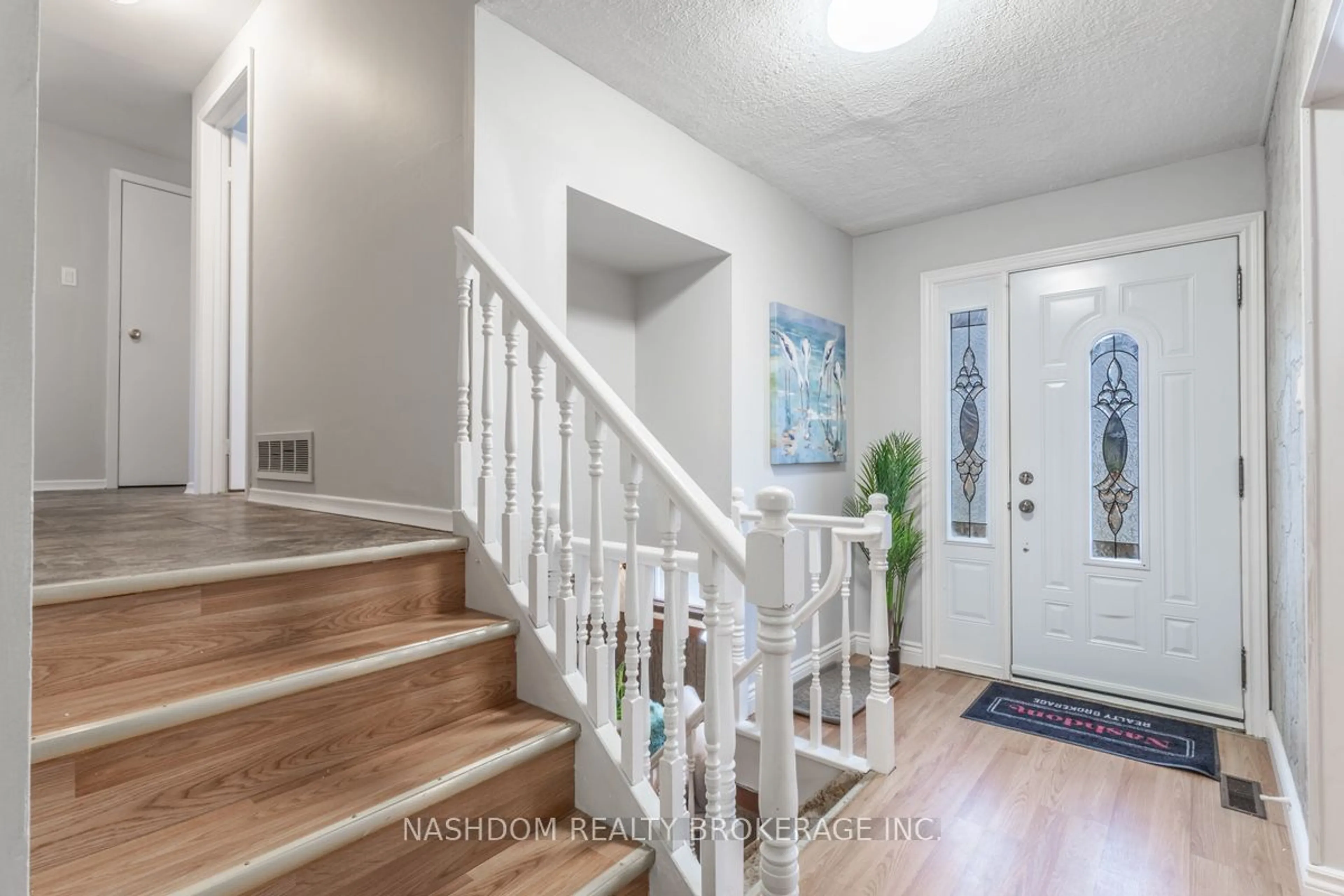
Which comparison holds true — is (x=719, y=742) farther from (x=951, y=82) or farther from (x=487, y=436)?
(x=951, y=82)

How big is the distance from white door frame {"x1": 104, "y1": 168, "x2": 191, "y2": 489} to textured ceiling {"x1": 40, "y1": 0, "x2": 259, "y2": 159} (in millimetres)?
345

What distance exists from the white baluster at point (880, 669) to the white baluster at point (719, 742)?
49.0 inches

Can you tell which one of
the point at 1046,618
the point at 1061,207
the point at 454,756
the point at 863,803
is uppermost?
the point at 1061,207

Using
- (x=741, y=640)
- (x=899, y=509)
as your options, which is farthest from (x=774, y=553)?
(x=899, y=509)

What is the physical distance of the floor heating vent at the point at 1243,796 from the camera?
219 centimetres

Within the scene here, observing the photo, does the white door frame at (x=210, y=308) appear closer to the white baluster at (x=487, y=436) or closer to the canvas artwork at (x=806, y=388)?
the white baluster at (x=487, y=436)

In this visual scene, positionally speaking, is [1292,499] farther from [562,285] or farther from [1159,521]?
[562,285]

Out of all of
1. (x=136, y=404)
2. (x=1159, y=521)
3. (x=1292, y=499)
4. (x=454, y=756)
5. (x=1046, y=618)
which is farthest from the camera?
(x=136, y=404)

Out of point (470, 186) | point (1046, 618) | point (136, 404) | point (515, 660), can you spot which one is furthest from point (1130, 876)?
point (136, 404)

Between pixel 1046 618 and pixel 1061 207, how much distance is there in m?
2.17

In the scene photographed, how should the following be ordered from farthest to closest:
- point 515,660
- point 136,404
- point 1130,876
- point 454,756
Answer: point 136,404 < point 1130,876 < point 515,660 < point 454,756

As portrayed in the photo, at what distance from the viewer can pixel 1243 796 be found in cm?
228

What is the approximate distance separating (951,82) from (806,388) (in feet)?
5.25

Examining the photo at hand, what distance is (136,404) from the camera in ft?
13.3
